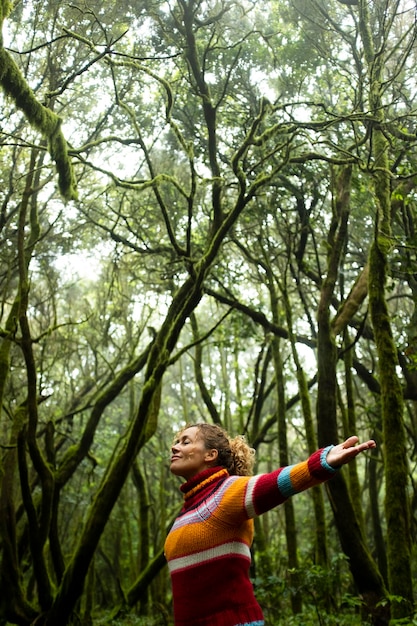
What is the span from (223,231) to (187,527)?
4.06 metres

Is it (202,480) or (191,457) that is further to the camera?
(191,457)

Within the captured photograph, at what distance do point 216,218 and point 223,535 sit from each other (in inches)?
188

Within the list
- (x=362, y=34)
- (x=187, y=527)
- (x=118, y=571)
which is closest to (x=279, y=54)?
(x=362, y=34)

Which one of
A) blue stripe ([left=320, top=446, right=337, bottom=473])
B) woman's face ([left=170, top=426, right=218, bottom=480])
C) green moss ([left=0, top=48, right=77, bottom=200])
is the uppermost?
green moss ([left=0, top=48, right=77, bottom=200])

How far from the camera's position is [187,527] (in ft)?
8.58

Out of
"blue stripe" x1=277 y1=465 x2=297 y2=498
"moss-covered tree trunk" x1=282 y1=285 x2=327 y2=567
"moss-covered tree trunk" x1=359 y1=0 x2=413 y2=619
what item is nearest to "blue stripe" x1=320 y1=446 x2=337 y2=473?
"blue stripe" x1=277 y1=465 x2=297 y2=498

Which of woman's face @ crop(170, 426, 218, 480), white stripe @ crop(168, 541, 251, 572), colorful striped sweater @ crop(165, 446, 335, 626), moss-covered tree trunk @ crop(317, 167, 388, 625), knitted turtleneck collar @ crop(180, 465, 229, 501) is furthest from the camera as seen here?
moss-covered tree trunk @ crop(317, 167, 388, 625)

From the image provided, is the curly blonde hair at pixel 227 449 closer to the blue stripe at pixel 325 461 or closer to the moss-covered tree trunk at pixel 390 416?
the blue stripe at pixel 325 461

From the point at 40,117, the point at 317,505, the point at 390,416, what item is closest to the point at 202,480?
the point at 390,416

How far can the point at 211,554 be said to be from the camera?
2.51 metres

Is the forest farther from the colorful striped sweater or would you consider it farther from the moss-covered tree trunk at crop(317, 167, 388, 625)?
the colorful striped sweater

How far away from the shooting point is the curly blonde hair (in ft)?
9.72

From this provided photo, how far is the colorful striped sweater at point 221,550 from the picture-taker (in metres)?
2.38

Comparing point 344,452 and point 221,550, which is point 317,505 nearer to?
point 221,550
